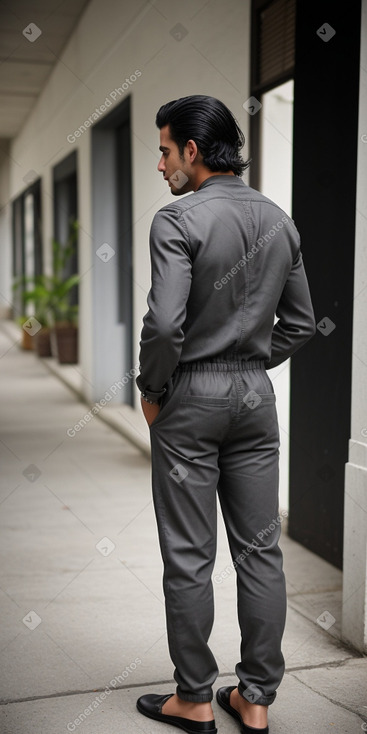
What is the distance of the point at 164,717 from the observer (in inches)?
91.0

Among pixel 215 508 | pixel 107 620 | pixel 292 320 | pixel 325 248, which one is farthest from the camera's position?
pixel 325 248

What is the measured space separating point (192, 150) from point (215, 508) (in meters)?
0.94

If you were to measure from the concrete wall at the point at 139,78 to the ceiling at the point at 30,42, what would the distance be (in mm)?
169

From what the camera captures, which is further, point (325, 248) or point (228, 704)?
point (325, 248)

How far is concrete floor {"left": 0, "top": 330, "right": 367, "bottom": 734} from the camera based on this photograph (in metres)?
2.41

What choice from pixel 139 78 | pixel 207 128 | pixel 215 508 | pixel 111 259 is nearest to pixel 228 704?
pixel 215 508

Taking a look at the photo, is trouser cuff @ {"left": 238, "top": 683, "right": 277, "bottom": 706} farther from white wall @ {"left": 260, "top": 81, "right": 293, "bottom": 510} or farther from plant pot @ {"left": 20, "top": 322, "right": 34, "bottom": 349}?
plant pot @ {"left": 20, "top": 322, "right": 34, "bottom": 349}

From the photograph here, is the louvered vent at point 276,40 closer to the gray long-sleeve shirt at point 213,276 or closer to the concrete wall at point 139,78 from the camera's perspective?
the concrete wall at point 139,78

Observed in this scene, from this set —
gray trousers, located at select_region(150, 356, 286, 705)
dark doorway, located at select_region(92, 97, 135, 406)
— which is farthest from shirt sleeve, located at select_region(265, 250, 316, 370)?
dark doorway, located at select_region(92, 97, 135, 406)

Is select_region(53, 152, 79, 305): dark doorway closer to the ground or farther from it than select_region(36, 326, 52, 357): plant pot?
farther from it

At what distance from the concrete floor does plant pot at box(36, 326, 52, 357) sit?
277 inches

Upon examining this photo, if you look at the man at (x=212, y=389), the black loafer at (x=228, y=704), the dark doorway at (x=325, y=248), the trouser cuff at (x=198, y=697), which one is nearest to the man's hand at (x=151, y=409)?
the man at (x=212, y=389)

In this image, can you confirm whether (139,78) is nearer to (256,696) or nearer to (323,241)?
(323,241)

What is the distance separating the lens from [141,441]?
6301 millimetres
